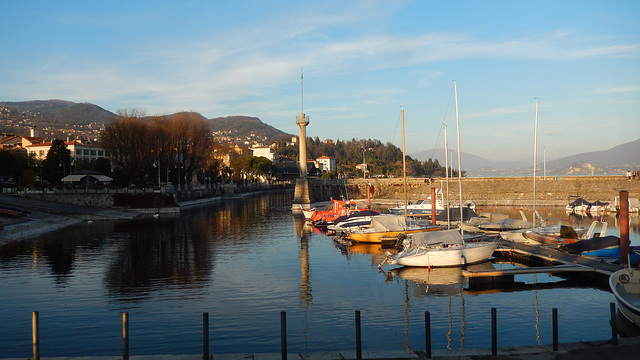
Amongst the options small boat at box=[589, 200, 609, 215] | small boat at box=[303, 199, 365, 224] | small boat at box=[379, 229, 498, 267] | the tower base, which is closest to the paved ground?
the tower base

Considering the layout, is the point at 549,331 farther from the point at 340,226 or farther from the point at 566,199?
the point at 566,199

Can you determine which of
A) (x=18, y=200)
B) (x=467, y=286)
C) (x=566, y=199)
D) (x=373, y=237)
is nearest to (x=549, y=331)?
(x=467, y=286)

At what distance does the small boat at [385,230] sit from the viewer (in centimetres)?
4019

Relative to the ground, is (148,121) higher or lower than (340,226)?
higher

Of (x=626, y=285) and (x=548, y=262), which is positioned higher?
(x=626, y=285)

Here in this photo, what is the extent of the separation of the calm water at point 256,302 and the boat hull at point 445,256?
89 centimetres

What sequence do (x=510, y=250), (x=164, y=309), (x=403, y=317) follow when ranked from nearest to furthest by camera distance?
(x=403, y=317), (x=164, y=309), (x=510, y=250)

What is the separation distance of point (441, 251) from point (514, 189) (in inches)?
2911

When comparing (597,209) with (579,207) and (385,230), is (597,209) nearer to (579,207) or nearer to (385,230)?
(579,207)

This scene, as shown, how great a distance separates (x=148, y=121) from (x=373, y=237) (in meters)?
60.1

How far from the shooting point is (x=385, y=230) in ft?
133

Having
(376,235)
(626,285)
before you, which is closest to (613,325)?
(626,285)

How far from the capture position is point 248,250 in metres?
40.1

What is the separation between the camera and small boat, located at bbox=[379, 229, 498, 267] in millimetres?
29812
